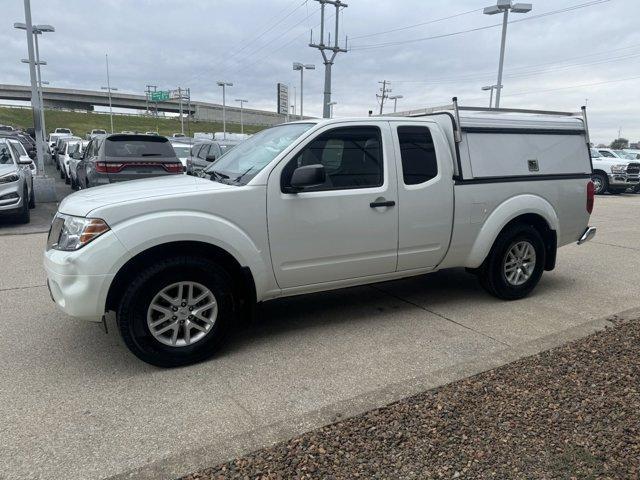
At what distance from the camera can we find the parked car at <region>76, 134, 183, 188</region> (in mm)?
10070

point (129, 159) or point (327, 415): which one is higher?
point (129, 159)

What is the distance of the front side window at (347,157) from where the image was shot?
4.20 metres

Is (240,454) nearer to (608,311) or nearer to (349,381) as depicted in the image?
(349,381)

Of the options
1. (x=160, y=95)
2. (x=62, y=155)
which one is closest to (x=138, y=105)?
(x=160, y=95)

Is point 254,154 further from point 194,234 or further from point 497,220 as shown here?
point 497,220

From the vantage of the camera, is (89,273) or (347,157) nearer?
(89,273)

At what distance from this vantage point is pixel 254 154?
14.8ft

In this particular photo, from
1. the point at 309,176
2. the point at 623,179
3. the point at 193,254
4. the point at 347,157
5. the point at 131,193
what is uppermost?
the point at 347,157

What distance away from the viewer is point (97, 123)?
322ft

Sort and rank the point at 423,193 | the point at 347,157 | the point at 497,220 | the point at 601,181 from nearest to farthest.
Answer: the point at 347,157 < the point at 423,193 < the point at 497,220 < the point at 601,181

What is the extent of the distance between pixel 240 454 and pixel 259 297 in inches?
60.3

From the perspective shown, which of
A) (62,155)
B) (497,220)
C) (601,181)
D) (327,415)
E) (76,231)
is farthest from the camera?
(601,181)

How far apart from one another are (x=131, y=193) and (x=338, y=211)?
1.63 meters

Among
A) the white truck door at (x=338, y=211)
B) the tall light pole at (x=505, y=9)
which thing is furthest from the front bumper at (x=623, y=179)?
the white truck door at (x=338, y=211)
